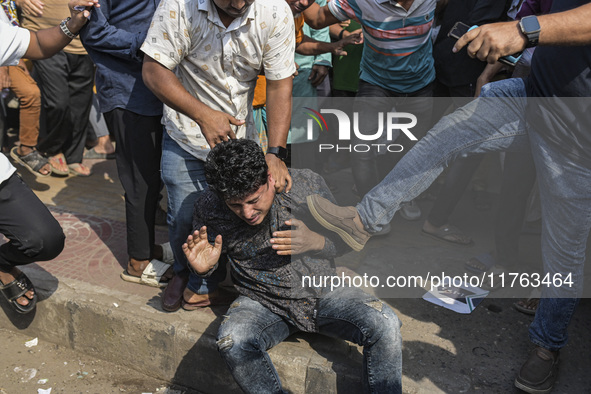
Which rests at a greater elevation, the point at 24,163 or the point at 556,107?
the point at 556,107

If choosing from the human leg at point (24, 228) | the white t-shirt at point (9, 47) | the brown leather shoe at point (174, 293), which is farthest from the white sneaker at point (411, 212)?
the white t-shirt at point (9, 47)

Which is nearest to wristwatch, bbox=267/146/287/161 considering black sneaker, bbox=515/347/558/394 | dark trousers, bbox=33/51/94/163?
black sneaker, bbox=515/347/558/394

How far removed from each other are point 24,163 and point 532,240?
4235 millimetres

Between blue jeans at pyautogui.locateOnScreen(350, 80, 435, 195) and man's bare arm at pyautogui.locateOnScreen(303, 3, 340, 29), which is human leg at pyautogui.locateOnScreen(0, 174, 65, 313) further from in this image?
man's bare arm at pyautogui.locateOnScreen(303, 3, 340, 29)

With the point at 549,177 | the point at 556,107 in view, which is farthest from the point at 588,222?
the point at 556,107

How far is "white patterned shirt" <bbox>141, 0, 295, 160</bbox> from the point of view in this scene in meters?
2.71

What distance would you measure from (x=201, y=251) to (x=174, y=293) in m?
0.62

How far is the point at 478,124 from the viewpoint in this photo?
9.11ft

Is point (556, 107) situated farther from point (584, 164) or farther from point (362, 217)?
point (362, 217)

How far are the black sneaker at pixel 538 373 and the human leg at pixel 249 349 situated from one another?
1089 millimetres

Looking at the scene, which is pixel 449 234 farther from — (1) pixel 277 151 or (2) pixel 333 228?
(1) pixel 277 151

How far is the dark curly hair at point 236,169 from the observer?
2.47m

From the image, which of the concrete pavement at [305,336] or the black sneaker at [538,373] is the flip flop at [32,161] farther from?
the black sneaker at [538,373]

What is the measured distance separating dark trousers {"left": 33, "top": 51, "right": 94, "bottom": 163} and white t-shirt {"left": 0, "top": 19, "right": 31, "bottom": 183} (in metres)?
1.89
